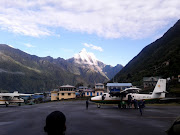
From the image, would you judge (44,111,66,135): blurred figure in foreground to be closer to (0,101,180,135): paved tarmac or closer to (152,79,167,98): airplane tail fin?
(0,101,180,135): paved tarmac

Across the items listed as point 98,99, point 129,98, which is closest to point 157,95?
point 129,98

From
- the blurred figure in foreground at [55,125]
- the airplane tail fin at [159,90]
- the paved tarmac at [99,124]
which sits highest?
the blurred figure in foreground at [55,125]

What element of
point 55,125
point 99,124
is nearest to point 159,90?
point 99,124

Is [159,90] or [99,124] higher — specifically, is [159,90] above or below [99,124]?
above

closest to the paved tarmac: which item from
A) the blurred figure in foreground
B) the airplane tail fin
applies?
the blurred figure in foreground

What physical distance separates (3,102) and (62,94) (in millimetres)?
47041

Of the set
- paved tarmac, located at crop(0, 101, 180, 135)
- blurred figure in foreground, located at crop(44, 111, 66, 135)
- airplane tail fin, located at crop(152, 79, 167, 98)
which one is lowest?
paved tarmac, located at crop(0, 101, 180, 135)

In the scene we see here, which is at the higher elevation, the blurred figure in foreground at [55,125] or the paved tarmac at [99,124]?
the blurred figure in foreground at [55,125]

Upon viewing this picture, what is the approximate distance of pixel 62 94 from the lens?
298 ft

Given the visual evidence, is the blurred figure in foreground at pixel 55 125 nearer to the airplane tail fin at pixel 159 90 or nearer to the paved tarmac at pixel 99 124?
the paved tarmac at pixel 99 124

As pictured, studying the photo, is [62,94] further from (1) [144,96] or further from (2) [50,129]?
(2) [50,129]

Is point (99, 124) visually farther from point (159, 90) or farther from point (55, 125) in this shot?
point (159, 90)

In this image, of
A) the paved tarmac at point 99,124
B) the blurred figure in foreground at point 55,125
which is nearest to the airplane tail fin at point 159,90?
the paved tarmac at point 99,124

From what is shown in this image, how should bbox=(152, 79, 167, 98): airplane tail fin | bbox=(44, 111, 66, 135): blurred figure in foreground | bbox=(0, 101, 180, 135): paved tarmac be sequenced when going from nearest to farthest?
bbox=(44, 111, 66, 135): blurred figure in foreground, bbox=(0, 101, 180, 135): paved tarmac, bbox=(152, 79, 167, 98): airplane tail fin
